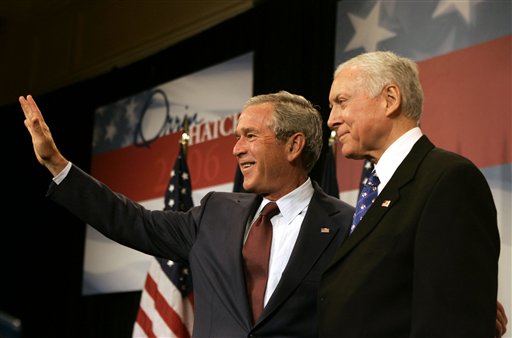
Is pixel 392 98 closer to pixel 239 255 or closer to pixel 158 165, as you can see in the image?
pixel 239 255

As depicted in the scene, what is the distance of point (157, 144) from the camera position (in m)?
6.67

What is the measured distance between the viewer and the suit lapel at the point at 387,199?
1.95 meters

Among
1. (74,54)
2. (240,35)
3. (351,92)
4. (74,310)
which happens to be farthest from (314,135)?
(74,54)

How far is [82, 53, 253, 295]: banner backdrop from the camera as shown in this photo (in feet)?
19.7

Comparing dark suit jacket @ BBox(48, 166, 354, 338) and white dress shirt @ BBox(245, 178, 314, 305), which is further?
white dress shirt @ BBox(245, 178, 314, 305)

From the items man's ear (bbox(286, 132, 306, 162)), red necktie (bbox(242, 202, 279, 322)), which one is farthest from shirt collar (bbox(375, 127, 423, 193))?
man's ear (bbox(286, 132, 306, 162))

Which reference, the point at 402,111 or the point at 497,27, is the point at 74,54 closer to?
the point at 497,27

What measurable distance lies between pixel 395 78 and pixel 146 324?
121 inches

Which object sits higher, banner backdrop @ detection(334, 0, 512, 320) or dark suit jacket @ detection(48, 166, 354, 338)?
banner backdrop @ detection(334, 0, 512, 320)

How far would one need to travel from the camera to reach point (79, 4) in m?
8.08

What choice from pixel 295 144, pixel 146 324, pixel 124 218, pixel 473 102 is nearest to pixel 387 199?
pixel 295 144

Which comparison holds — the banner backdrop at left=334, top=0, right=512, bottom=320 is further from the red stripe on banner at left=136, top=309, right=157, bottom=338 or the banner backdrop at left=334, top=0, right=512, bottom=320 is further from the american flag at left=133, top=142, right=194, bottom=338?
the red stripe on banner at left=136, top=309, right=157, bottom=338

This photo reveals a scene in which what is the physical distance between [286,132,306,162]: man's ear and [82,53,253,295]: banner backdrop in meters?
3.11

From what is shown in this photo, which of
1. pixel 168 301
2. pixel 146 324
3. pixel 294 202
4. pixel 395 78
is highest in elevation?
pixel 395 78
